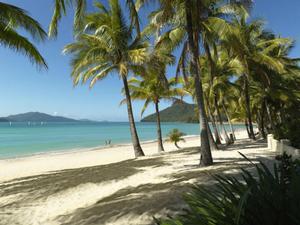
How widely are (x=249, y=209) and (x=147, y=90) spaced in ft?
47.3

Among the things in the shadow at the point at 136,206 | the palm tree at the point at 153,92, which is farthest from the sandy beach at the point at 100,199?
the palm tree at the point at 153,92

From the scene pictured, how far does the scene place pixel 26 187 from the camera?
292 inches

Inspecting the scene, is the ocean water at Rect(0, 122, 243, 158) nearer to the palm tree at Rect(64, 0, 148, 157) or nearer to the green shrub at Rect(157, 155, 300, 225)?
the palm tree at Rect(64, 0, 148, 157)

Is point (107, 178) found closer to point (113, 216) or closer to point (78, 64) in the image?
point (113, 216)

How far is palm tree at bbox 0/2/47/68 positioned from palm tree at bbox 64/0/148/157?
3.76 m

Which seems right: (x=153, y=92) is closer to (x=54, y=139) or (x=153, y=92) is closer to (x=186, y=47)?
(x=186, y=47)

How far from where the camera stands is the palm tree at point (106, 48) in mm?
11883

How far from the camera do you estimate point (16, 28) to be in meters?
7.78

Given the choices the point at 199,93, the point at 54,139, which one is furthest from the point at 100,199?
the point at 54,139

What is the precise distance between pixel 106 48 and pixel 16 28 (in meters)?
4.88

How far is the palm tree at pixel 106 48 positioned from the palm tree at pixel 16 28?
3.76 metres

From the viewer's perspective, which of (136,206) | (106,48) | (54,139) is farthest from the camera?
(54,139)

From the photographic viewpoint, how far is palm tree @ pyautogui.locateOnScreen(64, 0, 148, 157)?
468 inches

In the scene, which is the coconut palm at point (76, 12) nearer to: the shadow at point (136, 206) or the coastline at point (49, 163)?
the shadow at point (136, 206)
